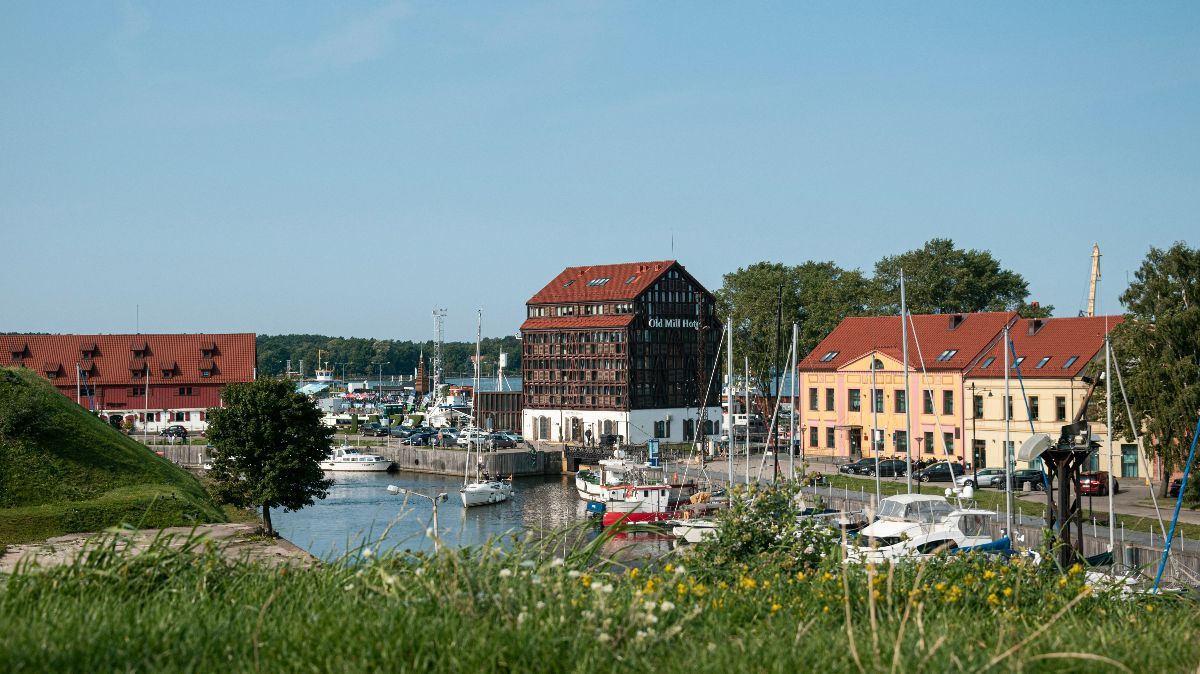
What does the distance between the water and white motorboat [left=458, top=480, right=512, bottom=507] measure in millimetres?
550

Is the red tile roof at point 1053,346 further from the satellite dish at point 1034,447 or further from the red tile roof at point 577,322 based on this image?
the satellite dish at point 1034,447

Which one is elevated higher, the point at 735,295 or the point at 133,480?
the point at 735,295

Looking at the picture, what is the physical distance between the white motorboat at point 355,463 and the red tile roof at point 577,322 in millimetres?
21204

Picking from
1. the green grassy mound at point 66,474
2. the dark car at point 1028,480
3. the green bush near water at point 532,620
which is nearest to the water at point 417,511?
the green grassy mound at point 66,474

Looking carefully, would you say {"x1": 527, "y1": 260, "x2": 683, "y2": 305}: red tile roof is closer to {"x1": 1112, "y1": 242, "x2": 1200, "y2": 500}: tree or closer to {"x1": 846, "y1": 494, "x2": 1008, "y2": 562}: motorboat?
{"x1": 1112, "y1": 242, "x2": 1200, "y2": 500}: tree

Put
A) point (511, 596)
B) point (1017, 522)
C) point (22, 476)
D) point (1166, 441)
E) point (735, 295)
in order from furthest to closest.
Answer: point (735, 295), point (1166, 441), point (1017, 522), point (22, 476), point (511, 596)

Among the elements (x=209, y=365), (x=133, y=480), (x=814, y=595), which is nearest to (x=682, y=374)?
(x=209, y=365)

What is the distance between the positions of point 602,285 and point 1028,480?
54.9 metres

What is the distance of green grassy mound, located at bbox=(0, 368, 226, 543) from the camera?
88.6 ft

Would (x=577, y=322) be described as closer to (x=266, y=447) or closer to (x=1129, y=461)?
(x=1129, y=461)

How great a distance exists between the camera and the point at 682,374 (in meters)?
102

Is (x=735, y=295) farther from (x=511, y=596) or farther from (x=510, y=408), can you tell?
(x=511, y=596)

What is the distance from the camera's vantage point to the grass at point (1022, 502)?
1565 inches

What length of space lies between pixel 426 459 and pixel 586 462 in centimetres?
1273
